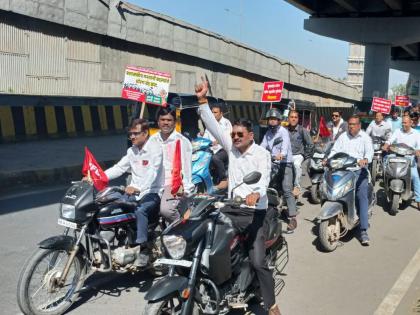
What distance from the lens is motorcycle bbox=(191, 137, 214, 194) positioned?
309 inches

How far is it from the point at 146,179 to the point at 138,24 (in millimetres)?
9757

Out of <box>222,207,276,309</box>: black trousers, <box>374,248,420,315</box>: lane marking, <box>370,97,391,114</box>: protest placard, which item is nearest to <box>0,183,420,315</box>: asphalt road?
<box>374,248,420,315</box>: lane marking

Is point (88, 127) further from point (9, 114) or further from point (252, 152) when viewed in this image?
point (252, 152)

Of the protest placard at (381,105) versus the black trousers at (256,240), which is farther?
the protest placard at (381,105)

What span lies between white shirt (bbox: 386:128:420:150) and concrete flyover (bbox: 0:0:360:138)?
7.56 m

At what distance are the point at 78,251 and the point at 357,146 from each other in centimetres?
435

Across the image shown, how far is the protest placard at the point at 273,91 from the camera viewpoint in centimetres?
1542

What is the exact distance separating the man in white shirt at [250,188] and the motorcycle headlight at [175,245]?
2.33ft

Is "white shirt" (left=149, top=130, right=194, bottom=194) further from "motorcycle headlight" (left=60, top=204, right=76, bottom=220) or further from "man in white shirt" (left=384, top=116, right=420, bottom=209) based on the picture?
"man in white shirt" (left=384, top=116, right=420, bottom=209)

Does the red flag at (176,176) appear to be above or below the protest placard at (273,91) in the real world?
below

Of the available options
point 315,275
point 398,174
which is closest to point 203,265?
point 315,275

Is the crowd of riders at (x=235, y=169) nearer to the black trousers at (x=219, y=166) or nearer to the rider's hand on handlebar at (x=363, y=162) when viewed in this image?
the rider's hand on handlebar at (x=363, y=162)

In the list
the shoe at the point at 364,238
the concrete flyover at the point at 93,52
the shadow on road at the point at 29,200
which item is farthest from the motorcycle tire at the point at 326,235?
the concrete flyover at the point at 93,52

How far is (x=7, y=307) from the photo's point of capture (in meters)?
4.43
